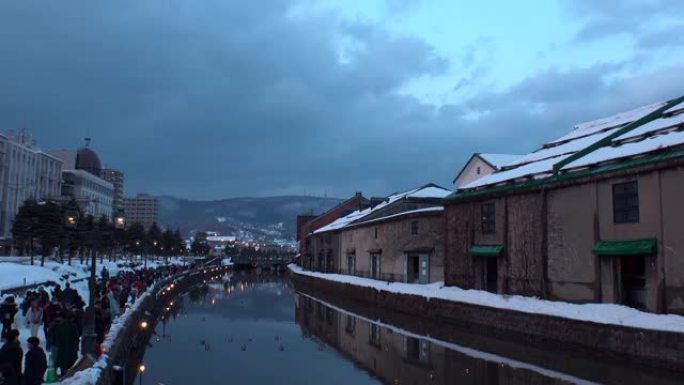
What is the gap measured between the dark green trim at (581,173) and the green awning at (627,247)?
2748 mm

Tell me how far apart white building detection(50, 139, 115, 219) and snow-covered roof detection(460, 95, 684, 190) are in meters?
98.3

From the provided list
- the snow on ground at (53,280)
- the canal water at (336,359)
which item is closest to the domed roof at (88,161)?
the snow on ground at (53,280)

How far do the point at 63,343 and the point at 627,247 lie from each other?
1887 cm

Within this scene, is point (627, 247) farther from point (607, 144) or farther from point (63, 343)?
point (63, 343)

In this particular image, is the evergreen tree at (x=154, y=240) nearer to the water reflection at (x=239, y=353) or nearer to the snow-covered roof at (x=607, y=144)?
the water reflection at (x=239, y=353)

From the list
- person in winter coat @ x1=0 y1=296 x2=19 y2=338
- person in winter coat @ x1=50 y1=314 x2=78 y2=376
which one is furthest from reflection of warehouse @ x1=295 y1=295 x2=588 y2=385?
person in winter coat @ x1=0 y1=296 x2=19 y2=338

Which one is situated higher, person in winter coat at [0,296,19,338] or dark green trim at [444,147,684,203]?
dark green trim at [444,147,684,203]

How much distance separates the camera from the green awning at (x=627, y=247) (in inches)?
858

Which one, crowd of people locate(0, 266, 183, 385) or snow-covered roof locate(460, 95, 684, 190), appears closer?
crowd of people locate(0, 266, 183, 385)

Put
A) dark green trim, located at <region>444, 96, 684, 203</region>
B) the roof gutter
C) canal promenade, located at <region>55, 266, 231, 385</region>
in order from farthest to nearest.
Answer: the roof gutter
dark green trim, located at <region>444, 96, 684, 203</region>
canal promenade, located at <region>55, 266, 231, 385</region>

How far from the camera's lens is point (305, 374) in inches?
826

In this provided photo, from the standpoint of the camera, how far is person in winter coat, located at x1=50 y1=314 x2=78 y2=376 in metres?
14.5

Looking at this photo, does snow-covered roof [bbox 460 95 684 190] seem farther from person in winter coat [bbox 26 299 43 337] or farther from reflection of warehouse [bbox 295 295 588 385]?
person in winter coat [bbox 26 299 43 337]

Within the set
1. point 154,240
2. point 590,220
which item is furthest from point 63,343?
point 154,240
